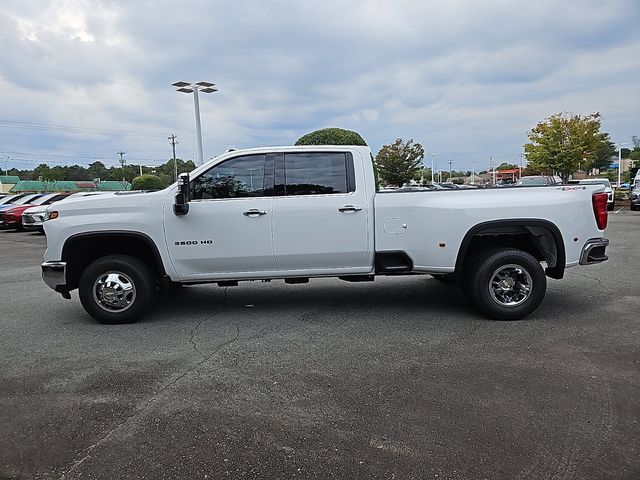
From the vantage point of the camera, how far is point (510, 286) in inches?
221

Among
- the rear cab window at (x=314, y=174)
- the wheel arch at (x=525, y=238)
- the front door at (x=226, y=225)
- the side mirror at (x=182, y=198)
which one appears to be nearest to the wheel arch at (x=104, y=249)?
the front door at (x=226, y=225)

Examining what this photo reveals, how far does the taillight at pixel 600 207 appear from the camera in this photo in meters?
5.48

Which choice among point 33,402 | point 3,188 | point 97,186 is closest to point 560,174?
point 33,402

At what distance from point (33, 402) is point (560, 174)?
33.3m

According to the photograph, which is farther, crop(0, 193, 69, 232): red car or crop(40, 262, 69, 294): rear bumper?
crop(0, 193, 69, 232): red car

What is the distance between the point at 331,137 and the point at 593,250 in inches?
830

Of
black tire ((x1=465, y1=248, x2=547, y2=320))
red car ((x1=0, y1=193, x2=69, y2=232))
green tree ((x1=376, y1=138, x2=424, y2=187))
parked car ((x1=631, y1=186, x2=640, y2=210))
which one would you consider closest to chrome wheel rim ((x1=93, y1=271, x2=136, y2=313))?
black tire ((x1=465, y1=248, x2=547, y2=320))

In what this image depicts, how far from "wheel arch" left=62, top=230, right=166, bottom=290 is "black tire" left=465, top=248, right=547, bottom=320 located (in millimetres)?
3610

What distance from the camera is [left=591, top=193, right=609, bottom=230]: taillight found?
216 inches

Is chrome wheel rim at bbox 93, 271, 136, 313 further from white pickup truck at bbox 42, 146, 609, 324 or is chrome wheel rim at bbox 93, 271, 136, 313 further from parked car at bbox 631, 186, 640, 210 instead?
parked car at bbox 631, 186, 640, 210

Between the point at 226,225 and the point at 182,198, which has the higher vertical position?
the point at 182,198

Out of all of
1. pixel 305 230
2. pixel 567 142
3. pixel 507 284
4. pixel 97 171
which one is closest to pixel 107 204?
pixel 305 230

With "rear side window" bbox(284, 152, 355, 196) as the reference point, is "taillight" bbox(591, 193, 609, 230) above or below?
below

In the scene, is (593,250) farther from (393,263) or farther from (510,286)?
(393,263)
